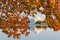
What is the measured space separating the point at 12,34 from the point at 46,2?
52.0 inches

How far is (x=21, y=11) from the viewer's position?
5.75m

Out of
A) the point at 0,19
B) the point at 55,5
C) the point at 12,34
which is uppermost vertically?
the point at 55,5

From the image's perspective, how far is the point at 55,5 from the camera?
18.2ft

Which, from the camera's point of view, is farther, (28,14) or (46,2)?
(28,14)

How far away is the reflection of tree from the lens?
555 centimetres

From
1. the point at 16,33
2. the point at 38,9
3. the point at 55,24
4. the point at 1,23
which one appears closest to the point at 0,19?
the point at 1,23

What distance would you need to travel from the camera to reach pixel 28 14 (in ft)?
19.3

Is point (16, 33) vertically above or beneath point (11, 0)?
beneath

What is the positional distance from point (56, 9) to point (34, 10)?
1.86 feet

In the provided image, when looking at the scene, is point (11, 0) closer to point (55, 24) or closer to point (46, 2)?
point (46, 2)

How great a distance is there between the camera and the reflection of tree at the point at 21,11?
5548 mm

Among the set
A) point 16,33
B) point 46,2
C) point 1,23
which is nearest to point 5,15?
point 1,23

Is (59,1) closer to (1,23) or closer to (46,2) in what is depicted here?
(46,2)

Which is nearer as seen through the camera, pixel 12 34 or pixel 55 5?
pixel 55 5
